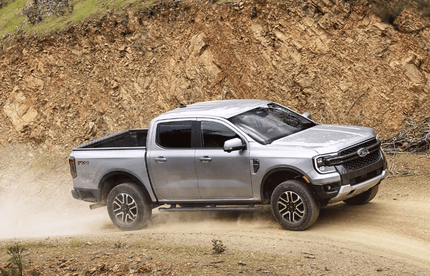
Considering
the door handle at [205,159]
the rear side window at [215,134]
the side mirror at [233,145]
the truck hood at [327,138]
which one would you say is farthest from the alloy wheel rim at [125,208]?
the truck hood at [327,138]

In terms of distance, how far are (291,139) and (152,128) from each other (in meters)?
2.49

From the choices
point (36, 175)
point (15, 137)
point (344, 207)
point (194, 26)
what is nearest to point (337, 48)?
point (194, 26)

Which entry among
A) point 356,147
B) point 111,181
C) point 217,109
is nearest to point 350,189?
point 356,147

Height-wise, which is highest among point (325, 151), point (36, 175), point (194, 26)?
point (194, 26)

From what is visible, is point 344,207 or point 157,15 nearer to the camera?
point 344,207

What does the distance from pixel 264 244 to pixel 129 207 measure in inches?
116

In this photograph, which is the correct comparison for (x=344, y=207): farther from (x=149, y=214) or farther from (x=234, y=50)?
(x=234, y=50)

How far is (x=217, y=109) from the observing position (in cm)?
894

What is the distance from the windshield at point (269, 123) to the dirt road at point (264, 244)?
1458 mm

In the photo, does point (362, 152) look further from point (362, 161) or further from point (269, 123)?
point (269, 123)

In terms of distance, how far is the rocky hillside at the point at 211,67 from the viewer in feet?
42.7

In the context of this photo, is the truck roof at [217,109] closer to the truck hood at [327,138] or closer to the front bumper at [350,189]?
the truck hood at [327,138]

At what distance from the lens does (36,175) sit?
18.5m

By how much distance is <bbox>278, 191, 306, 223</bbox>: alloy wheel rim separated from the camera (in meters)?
7.75
